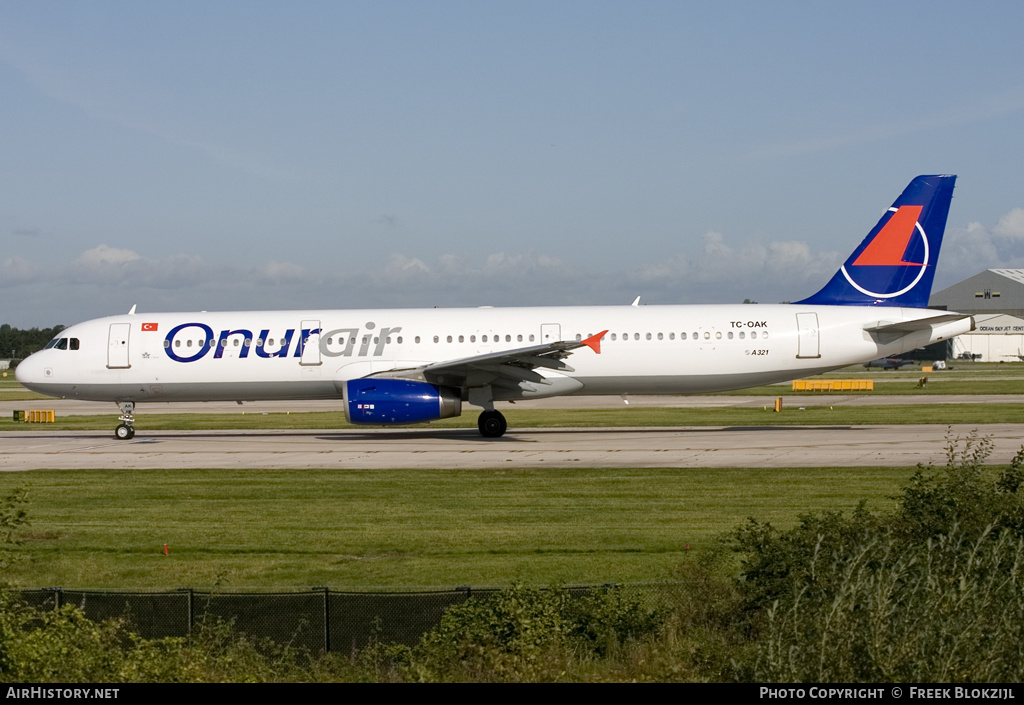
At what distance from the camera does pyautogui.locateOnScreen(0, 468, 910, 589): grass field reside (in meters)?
13.9

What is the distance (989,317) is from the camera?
406 feet

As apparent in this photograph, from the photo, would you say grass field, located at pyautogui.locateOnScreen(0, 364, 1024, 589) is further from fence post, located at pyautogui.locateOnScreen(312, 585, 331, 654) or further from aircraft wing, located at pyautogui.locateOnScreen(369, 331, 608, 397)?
aircraft wing, located at pyautogui.locateOnScreen(369, 331, 608, 397)

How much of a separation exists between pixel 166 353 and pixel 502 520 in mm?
18328

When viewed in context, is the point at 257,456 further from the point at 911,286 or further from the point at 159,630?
the point at 911,286

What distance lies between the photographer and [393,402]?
2833cm

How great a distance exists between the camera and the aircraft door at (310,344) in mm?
30797

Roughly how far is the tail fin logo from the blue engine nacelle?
1446cm

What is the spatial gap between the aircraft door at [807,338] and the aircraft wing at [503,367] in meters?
6.35

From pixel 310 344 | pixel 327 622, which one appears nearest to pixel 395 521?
pixel 327 622

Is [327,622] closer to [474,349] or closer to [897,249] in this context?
[474,349]

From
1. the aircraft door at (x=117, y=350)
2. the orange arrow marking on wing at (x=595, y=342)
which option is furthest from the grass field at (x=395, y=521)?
the aircraft door at (x=117, y=350)

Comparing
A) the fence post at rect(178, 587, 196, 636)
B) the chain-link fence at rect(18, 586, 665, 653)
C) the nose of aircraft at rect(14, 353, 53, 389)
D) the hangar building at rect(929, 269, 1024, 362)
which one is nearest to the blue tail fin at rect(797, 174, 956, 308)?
the chain-link fence at rect(18, 586, 665, 653)

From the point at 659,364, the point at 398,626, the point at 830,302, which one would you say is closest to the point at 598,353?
the point at 659,364

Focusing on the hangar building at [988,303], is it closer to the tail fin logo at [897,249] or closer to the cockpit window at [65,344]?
the tail fin logo at [897,249]
